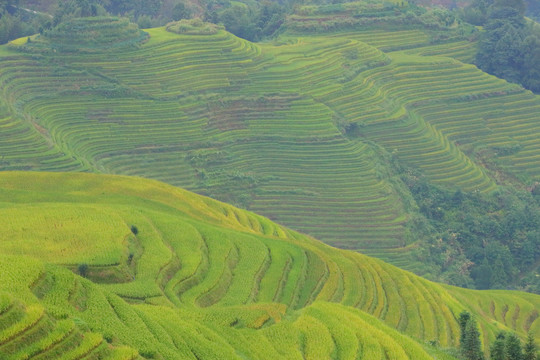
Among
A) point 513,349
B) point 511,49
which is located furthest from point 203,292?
point 511,49

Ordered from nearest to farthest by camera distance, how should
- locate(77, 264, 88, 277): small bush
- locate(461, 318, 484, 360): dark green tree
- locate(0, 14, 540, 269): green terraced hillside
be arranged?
1. locate(461, 318, 484, 360): dark green tree
2. locate(77, 264, 88, 277): small bush
3. locate(0, 14, 540, 269): green terraced hillside

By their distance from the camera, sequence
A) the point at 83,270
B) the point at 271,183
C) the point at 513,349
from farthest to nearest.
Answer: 1. the point at 271,183
2. the point at 83,270
3. the point at 513,349

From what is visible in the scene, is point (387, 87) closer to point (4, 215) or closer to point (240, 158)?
point (240, 158)

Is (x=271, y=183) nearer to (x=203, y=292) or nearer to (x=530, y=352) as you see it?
(x=203, y=292)

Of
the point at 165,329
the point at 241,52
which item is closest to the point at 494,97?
the point at 241,52

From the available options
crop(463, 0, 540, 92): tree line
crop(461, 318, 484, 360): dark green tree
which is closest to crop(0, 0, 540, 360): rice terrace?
crop(461, 318, 484, 360): dark green tree

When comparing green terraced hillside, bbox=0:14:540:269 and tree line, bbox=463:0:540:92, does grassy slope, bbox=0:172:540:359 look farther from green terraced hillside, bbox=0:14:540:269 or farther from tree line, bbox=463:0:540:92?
tree line, bbox=463:0:540:92
